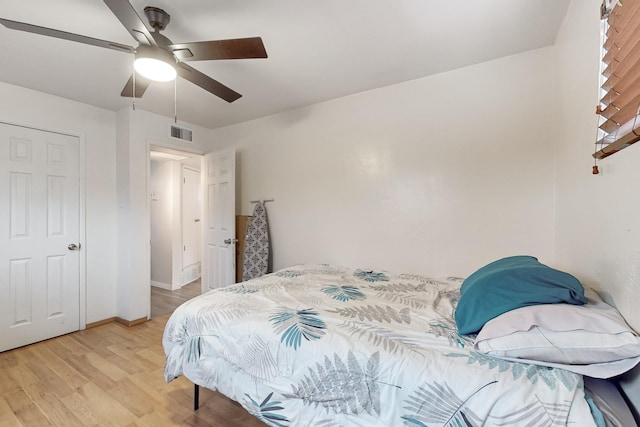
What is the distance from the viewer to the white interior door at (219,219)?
3453 mm

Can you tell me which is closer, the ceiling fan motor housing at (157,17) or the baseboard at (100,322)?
the ceiling fan motor housing at (157,17)

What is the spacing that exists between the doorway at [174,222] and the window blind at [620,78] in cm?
464

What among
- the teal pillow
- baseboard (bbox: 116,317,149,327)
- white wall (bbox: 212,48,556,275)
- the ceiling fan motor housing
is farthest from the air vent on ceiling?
the teal pillow

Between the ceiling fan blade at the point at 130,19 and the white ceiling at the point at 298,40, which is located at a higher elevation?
the white ceiling at the point at 298,40

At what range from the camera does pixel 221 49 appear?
149 cm

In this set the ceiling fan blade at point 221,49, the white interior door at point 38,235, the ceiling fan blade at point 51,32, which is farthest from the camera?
the white interior door at point 38,235

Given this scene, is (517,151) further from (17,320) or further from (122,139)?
(17,320)

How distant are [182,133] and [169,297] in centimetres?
244

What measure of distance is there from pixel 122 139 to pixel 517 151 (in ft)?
13.0

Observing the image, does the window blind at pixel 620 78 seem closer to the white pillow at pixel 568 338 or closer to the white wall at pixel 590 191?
the white wall at pixel 590 191

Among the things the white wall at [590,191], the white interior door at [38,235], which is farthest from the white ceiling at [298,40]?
the white interior door at [38,235]

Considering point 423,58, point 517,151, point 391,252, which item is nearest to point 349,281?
point 391,252

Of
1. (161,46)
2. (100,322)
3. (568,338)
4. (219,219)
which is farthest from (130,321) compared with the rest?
(568,338)

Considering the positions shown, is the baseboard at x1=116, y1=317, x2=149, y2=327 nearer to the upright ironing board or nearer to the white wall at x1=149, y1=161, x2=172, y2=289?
the upright ironing board
